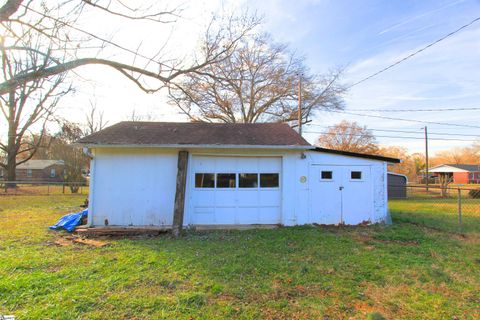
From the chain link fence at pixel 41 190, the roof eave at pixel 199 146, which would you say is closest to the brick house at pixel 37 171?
the chain link fence at pixel 41 190

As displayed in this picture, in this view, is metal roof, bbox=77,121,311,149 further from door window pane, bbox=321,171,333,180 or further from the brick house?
the brick house

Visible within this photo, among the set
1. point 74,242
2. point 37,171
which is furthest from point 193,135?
point 37,171

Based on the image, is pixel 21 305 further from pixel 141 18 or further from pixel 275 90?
pixel 275 90

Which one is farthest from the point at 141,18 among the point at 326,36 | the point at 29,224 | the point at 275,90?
the point at 275,90

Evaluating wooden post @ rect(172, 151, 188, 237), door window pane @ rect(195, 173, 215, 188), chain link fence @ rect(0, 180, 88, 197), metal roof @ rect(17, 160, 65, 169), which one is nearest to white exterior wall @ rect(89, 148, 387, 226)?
door window pane @ rect(195, 173, 215, 188)

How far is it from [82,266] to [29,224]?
526cm

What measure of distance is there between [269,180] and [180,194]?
2.78m

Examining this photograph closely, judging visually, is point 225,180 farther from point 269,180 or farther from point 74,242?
point 74,242

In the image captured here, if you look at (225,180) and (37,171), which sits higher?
(37,171)

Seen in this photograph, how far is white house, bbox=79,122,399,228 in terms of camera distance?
780 centimetres

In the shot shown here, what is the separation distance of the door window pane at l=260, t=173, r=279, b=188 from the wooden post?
2389 mm

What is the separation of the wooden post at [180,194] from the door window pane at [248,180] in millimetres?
1730

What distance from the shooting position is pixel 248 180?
837 centimetres

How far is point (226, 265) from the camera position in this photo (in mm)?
4793
